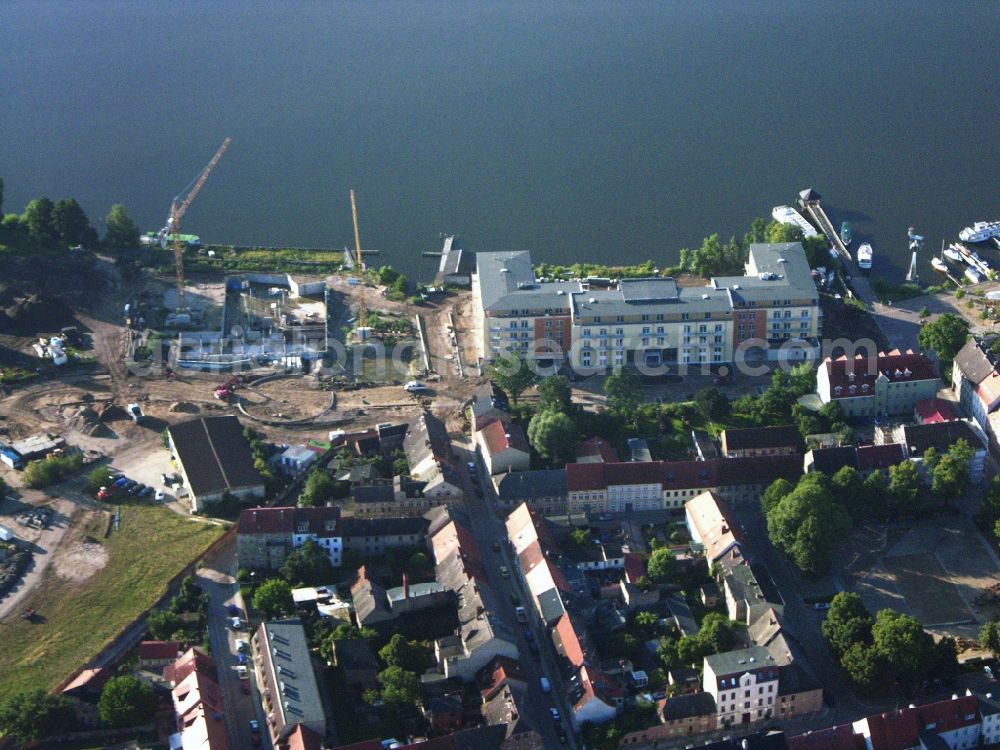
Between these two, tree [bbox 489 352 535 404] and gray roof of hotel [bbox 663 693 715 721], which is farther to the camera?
tree [bbox 489 352 535 404]

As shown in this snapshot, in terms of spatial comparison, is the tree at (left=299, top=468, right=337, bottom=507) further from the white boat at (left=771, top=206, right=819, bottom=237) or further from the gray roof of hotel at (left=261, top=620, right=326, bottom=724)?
the white boat at (left=771, top=206, right=819, bottom=237)

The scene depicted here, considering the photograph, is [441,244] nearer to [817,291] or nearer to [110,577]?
[817,291]

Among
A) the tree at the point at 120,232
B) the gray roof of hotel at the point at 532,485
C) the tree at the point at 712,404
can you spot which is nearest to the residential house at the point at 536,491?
the gray roof of hotel at the point at 532,485

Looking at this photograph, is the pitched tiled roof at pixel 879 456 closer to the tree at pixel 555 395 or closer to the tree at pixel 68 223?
the tree at pixel 555 395

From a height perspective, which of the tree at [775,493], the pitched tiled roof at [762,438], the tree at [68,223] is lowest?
the tree at [775,493]

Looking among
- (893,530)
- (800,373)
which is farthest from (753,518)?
(800,373)

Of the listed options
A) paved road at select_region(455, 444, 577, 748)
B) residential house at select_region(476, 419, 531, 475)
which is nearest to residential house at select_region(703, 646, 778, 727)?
paved road at select_region(455, 444, 577, 748)

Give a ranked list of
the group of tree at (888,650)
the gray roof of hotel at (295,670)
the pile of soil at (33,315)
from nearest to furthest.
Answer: the gray roof of hotel at (295,670)
the group of tree at (888,650)
the pile of soil at (33,315)
